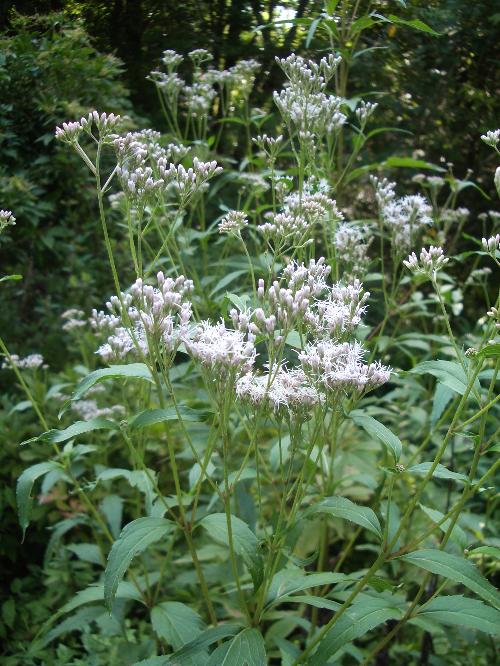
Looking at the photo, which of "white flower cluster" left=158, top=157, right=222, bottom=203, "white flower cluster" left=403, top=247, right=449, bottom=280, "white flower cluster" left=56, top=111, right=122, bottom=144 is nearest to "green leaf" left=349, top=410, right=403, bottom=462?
"white flower cluster" left=403, top=247, right=449, bottom=280

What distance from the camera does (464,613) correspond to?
173cm

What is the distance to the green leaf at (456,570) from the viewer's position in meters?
1.59

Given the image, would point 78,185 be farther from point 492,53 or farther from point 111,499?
point 492,53

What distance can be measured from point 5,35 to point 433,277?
299 centimetres

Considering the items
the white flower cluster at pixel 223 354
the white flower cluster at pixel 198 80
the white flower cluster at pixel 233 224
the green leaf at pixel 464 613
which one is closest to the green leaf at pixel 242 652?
the green leaf at pixel 464 613

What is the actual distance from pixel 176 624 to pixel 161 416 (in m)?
0.79

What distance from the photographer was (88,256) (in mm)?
4969

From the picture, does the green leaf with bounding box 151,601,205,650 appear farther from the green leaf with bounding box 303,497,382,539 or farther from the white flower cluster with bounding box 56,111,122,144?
the white flower cluster with bounding box 56,111,122,144

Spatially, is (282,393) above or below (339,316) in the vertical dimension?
below

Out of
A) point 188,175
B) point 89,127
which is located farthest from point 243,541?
point 89,127

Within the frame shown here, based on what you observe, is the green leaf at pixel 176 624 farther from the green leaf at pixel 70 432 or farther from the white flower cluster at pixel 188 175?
the white flower cluster at pixel 188 175

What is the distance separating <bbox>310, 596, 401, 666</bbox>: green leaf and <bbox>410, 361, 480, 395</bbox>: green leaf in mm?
622

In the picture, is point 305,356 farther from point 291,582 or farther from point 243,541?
point 291,582

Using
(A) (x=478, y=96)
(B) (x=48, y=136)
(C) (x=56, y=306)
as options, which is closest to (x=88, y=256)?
(C) (x=56, y=306)
